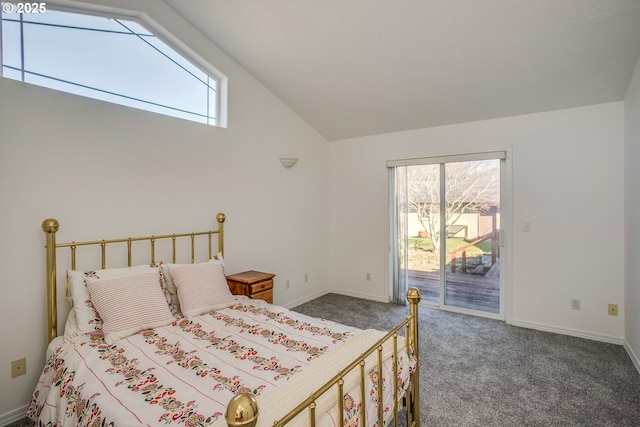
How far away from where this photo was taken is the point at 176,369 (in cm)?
169

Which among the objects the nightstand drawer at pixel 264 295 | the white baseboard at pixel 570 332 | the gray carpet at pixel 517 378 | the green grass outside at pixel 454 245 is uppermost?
the green grass outside at pixel 454 245

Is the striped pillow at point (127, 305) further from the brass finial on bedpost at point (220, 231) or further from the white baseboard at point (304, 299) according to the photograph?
the white baseboard at point (304, 299)

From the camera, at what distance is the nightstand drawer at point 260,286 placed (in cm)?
315

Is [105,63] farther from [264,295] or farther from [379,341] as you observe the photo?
[379,341]

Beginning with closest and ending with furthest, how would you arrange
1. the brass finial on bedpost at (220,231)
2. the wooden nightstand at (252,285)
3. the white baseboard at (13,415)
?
the white baseboard at (13,415)
the wooden nightstand at (252,285)
the brass finial on bedpost at (220,231)

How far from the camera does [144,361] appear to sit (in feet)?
5.80

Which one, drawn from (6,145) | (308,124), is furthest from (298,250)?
(6,145)

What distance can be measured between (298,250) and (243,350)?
2.57 m

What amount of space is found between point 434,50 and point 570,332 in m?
3.23

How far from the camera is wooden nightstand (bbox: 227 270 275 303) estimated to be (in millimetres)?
3131

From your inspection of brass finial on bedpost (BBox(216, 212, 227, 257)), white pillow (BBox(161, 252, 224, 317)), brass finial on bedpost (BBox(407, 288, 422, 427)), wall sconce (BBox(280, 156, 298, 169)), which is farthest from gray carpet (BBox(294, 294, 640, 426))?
wall sconce (BBox(280, 156, 298, 169))

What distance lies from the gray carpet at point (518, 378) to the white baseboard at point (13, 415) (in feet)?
8.93

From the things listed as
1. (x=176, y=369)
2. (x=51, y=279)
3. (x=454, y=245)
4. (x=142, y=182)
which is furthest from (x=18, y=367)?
(x=454, y=245)

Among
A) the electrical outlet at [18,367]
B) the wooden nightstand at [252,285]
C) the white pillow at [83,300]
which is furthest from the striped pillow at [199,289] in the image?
the electrical outlet at [18,367]
